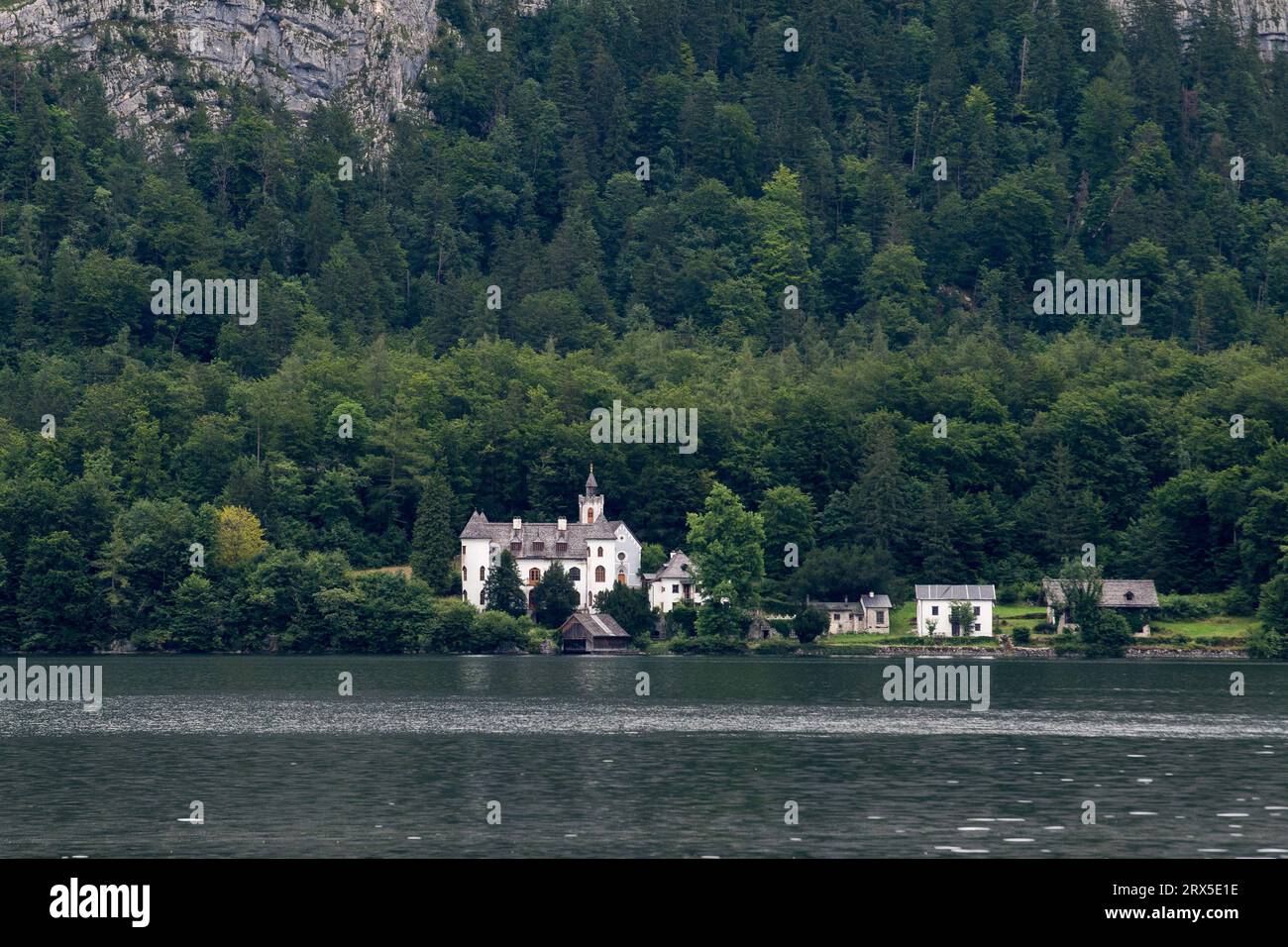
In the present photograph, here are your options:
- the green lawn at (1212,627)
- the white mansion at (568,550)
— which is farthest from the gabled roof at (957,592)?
the white mansion at (568,550)

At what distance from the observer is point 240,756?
69.4 m

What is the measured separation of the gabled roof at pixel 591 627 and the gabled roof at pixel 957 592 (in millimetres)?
22398

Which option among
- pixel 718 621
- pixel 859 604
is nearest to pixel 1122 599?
pixel 859 604

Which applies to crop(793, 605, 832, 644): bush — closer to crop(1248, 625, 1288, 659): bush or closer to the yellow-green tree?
crop(1248, 625, 1288, 659): bush

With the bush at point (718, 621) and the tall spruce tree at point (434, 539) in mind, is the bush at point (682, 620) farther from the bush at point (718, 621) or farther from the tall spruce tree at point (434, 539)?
the tall spruce tree at point (434, 539)

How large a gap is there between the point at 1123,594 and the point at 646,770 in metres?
82.8

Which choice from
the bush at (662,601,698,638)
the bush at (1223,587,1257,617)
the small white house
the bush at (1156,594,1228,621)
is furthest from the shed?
the bush at (1223,587,1257,617)

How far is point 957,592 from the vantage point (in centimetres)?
14412

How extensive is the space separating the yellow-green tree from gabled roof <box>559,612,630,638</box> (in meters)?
24.8

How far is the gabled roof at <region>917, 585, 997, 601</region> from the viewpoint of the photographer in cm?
14300

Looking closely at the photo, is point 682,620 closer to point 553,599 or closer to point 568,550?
point 553,599

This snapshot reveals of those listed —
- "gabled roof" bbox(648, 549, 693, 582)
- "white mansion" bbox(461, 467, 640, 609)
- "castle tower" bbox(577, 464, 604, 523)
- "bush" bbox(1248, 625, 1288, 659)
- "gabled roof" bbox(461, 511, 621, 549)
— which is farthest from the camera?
"castle tower" bbox(577, 464, 604, 523)
